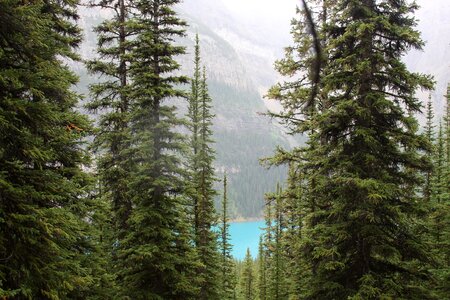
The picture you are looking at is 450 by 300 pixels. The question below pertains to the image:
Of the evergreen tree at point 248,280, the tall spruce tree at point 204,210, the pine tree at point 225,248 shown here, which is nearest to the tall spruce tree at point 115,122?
the tall spruce tree at point 204,210

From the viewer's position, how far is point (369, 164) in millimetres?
9422

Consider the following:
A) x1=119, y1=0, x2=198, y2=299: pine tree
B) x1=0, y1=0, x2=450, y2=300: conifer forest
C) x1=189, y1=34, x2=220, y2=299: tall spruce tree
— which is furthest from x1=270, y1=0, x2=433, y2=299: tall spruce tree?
x1=189, y1=34, x2=220, y2=299: tall spruce tree

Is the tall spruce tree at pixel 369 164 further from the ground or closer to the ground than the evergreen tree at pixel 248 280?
further from the ground

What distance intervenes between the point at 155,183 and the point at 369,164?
674 centimetres

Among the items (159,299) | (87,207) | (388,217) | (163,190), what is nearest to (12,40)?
(87,207)

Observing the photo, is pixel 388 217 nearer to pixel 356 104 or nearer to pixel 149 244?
pixel 356 104

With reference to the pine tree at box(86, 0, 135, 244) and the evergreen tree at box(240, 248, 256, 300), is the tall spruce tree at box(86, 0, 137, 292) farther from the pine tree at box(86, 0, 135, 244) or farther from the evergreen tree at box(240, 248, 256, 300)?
the evergreen tree at box(240, 248, 256, 300)

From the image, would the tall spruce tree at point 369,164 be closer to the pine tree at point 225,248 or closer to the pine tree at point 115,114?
Answer: the pine tree at point 115,114

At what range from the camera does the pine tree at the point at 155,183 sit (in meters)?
11.9

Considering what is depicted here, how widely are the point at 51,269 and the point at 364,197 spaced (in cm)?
715

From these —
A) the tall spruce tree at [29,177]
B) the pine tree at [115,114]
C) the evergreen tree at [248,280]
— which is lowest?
the evergreen tree at [248,280]

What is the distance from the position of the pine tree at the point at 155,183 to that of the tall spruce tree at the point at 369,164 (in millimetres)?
4685

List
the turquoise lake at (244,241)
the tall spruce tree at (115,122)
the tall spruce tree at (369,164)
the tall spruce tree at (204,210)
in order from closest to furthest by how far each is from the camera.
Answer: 1. the tall spruce tree at (369,164)
2. the tall spruce tree at (115,122)
3. the tall spruce tree at (204,210)
4. the turquoise lake at (244,241)

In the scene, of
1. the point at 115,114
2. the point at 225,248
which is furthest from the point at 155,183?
the point at 225,248
